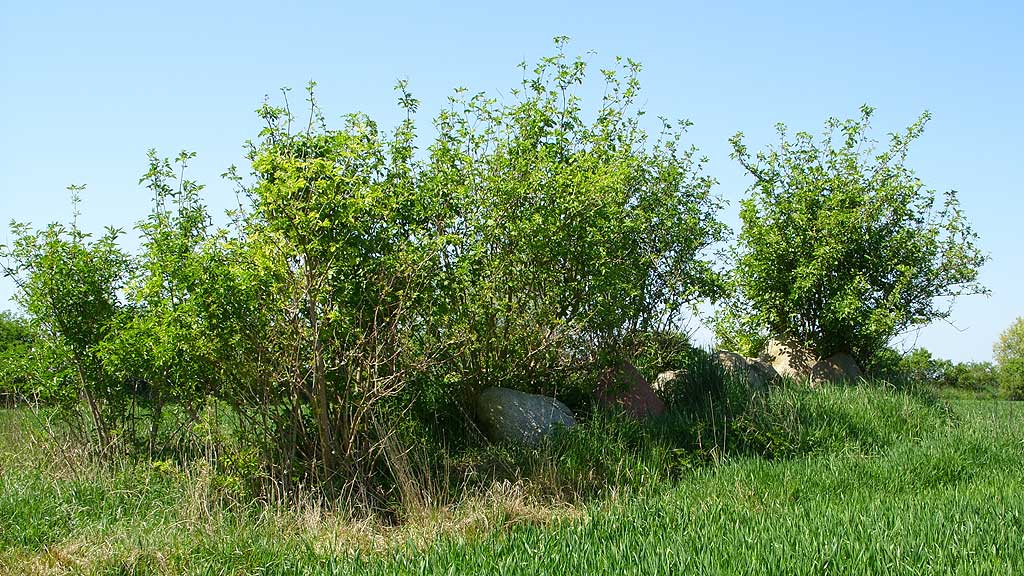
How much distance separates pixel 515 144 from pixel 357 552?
5.25 m

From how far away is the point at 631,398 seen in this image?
34.3 feet

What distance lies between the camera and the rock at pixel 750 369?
12.1 meters

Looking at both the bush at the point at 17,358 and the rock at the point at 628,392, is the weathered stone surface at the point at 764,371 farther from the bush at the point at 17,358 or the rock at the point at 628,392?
the bush at the point at 17,358

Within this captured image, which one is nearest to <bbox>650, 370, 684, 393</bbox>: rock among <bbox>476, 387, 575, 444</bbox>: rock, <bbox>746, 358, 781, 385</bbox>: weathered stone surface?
<bbox>746, 358, 781, 385</bbox>: weathered stone surface

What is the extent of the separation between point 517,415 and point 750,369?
518cm

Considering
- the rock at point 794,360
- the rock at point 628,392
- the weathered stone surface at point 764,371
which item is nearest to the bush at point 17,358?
the rock at point 628,392

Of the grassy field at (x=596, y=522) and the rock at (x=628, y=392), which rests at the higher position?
the rock at (x=628, y=392)

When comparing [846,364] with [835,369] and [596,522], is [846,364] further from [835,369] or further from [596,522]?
[596,522]

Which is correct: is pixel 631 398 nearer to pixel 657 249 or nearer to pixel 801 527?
pixel 657 249

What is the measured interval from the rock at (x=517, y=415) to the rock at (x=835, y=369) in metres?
6.27

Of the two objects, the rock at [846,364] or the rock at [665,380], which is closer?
the rock at [665,380]

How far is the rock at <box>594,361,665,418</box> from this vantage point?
998 cm

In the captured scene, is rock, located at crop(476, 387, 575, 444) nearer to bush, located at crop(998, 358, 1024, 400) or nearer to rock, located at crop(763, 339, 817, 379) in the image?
rock, located at crop(763, 339, 817, 379)

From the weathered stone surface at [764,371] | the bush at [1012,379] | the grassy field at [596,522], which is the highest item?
the weathered stone surface at [764,371]
